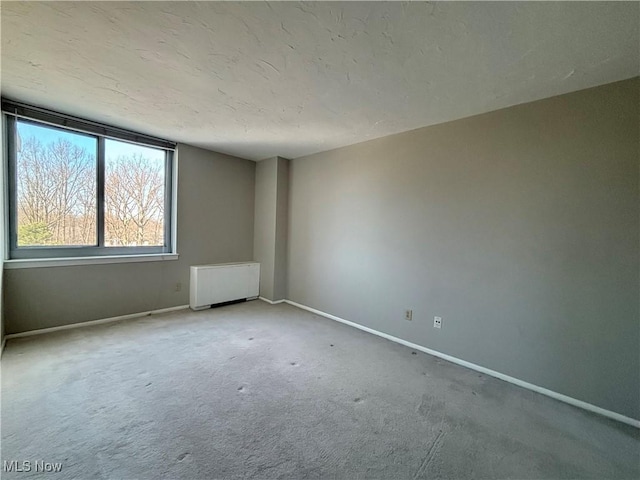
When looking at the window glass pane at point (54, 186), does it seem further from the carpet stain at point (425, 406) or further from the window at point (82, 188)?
the carpet stain at point (425, 406)

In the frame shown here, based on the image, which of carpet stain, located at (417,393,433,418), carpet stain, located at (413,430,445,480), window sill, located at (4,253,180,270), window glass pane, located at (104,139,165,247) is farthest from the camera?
window glass pane, located at (104,139,165,247)

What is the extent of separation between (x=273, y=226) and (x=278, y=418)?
2977mm

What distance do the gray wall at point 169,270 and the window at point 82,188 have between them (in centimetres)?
22

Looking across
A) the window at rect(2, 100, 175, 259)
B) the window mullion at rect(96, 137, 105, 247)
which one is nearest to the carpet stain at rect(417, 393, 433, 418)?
the window at rect(2, 100, 175, 259)

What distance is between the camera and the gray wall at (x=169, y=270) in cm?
282

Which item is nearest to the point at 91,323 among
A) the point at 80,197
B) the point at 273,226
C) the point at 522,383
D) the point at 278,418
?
the point at 80,197

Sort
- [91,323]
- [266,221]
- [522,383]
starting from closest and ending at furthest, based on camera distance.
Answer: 1. [522,383]
2. [91,323]
3. [266,221]

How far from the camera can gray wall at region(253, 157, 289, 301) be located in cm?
432

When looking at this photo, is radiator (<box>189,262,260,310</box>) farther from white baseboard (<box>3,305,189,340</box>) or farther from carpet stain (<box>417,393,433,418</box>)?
carpet stain (<box>417,393,433,418</box>)

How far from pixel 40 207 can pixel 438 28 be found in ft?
12.9

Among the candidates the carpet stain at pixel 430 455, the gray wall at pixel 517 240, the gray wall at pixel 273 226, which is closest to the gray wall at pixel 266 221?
the gray wall at pixel 273 226

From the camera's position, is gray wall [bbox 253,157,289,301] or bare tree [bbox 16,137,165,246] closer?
bare tree [bbox 16,137,165,246]

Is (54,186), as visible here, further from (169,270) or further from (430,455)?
(430,455)

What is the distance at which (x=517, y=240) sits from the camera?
2.29m
